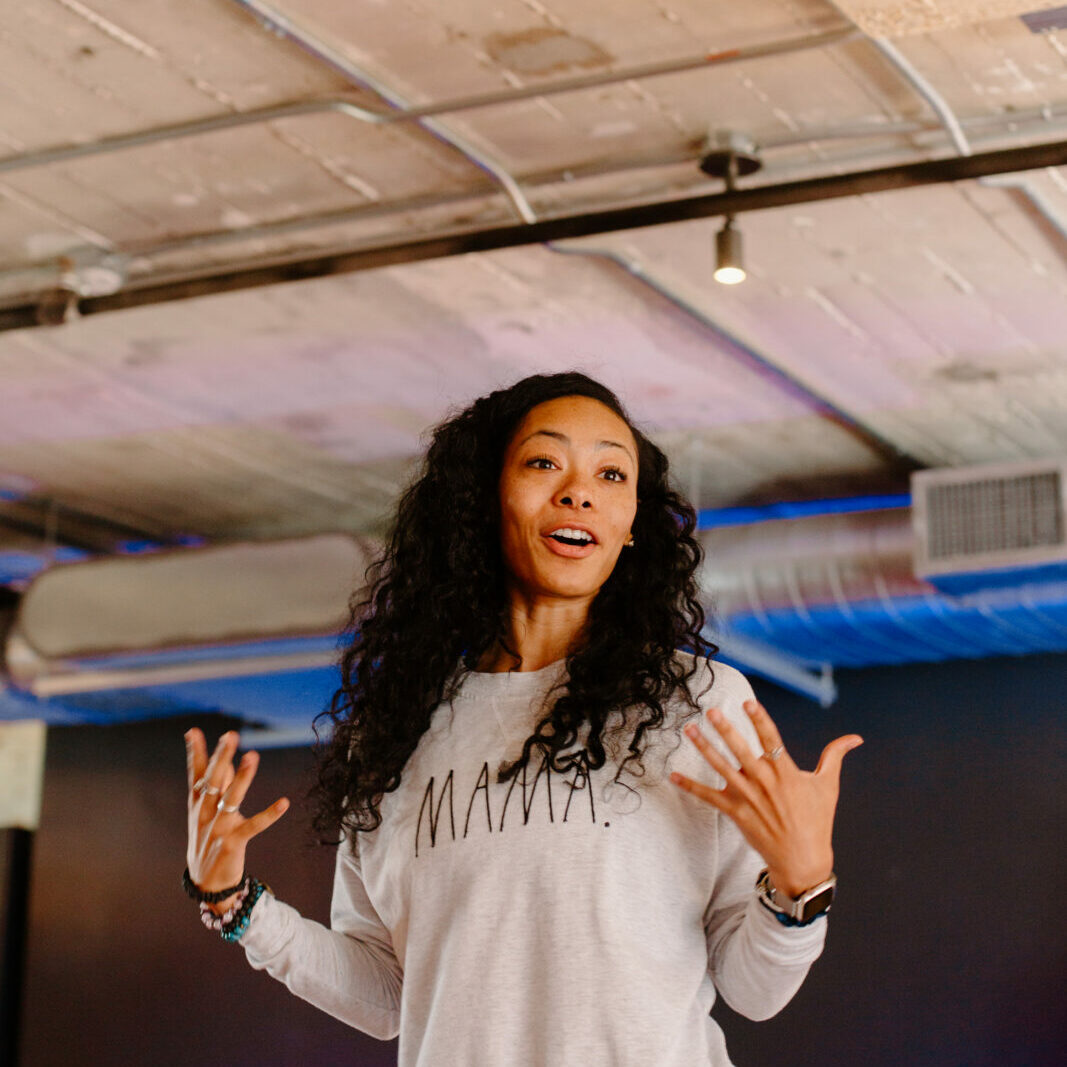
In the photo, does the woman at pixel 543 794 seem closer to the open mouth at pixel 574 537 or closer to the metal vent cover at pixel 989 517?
the open mouth at pixel 574 537

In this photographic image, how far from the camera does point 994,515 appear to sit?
3.92 m

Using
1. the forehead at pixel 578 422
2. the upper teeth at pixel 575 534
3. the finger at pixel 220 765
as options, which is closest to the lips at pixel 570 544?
the upper teeth at pixel 575 534

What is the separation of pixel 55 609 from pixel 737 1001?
3.66m

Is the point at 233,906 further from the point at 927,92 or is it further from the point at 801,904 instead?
the point at 927,92

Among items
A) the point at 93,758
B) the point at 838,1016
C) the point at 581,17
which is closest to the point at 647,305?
the point at 581,17

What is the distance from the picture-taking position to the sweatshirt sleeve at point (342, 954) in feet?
5.01

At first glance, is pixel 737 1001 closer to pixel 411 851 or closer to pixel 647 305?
pixel 411 851

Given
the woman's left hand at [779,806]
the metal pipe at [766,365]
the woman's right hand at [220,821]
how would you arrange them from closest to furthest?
the woman's left hand at [779,806], the woman's right hand at [220,821], the metal pipe at [766,365]

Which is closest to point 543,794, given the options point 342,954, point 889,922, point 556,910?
point 556,910

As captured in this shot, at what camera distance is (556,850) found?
1.38 m

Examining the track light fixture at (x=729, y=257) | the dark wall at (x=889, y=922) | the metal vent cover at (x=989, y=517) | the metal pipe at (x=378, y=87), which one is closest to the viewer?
the metal pipe at (x=378, y=87)

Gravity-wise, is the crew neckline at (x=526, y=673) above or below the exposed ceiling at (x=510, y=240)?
below

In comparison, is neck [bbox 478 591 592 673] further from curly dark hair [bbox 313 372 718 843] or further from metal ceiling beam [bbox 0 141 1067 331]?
metal ceiling beam [bbox 0 141 1067 331]

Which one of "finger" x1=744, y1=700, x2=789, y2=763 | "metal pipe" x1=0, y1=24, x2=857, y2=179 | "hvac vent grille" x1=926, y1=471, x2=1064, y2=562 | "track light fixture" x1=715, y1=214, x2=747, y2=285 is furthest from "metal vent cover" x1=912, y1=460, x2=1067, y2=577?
"finger" x1=744, y1=700, x2=789, y2=763
